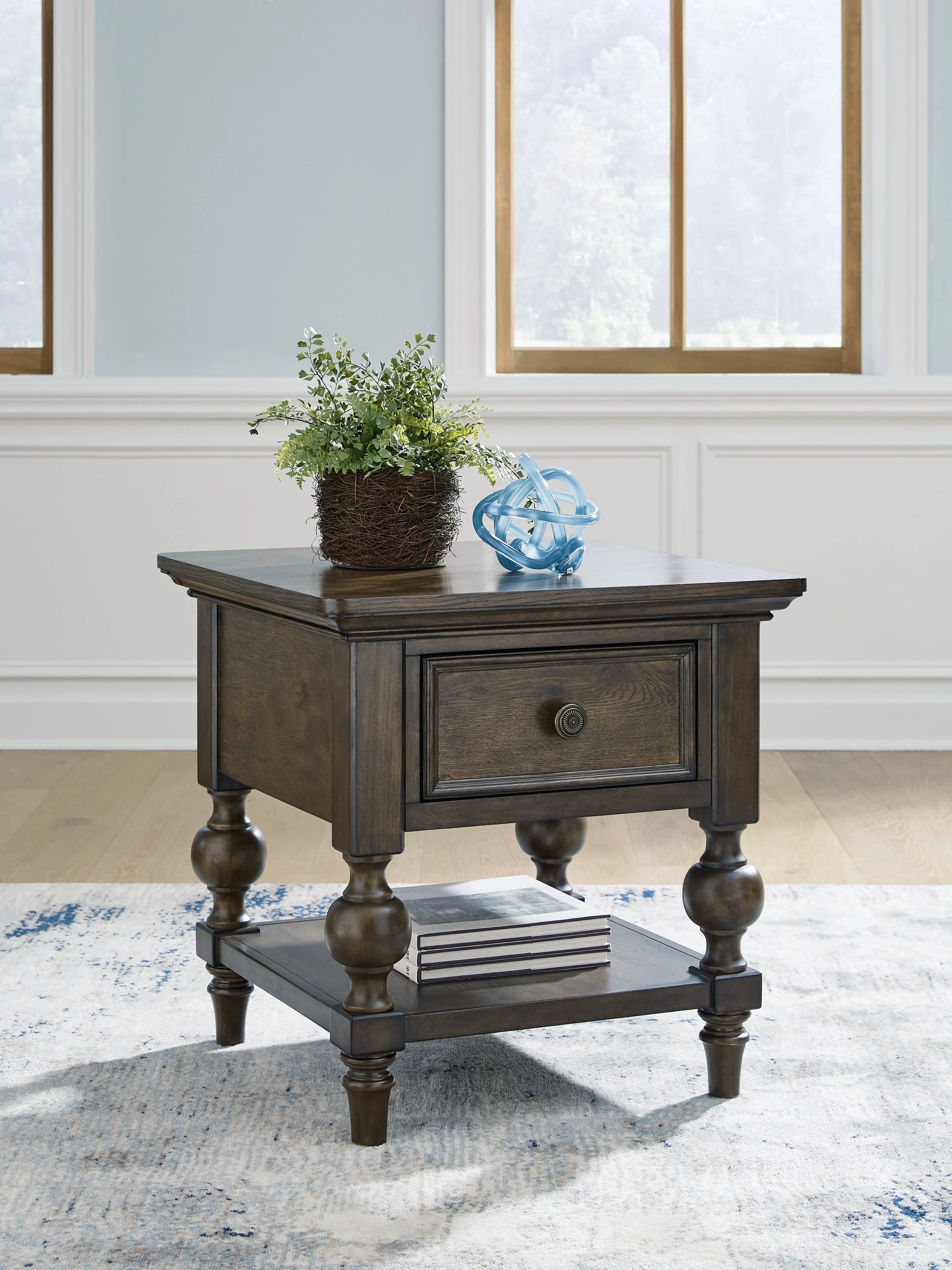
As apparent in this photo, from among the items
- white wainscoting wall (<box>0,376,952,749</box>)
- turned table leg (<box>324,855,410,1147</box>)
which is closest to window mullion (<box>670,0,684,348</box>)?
white wainscoting wall (<box>0,376,952,749</box>)

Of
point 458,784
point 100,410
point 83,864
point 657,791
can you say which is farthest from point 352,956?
point 100,410

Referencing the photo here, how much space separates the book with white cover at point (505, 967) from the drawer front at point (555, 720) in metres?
0.26

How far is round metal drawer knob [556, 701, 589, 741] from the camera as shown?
5.68 ft

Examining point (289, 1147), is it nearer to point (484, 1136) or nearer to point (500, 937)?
point (484, 1136)

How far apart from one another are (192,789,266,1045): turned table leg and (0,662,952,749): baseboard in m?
2.20

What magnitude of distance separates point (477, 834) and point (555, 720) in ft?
5.43

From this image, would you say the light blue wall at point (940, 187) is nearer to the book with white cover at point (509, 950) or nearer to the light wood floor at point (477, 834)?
the light wood floor at point (477, 834)

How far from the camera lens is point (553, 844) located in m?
2.29

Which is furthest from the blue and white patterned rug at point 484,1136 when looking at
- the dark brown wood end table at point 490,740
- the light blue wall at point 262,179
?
the light blue wall at point 262,179

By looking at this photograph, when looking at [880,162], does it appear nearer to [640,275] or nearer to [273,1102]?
[640,275]

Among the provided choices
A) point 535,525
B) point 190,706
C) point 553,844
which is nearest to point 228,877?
point 553,844

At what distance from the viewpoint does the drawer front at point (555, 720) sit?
1701mm

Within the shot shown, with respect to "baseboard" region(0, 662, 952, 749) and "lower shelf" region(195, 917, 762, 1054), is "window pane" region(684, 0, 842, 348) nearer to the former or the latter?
"baseboard" region(0, 662, 952, 749)

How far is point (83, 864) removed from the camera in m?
3.06
